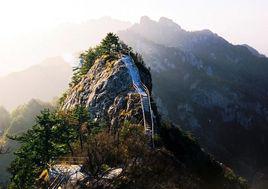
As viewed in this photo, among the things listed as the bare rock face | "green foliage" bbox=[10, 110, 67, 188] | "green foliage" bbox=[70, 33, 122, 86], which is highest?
"green foliage" bbox=[70, 33, 122, 86]

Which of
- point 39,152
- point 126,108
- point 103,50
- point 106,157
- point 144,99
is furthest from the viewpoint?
point 103,50

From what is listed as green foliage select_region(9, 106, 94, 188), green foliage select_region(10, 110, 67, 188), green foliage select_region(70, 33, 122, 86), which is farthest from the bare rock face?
green foliage select_region(10, 110, 67, 188)

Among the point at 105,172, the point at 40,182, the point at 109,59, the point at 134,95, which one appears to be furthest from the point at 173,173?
the point at 109,59

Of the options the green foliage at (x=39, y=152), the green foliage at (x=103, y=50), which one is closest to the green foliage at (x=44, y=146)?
the green foliage at (x=39, y=152)

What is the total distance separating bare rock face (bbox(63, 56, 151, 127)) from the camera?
66688 millimetres

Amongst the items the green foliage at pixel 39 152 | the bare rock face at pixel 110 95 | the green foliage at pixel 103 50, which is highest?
the green foliage at pixel 103 50

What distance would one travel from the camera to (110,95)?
250 ft

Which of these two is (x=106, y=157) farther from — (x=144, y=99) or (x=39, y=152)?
(x=144, y=99)

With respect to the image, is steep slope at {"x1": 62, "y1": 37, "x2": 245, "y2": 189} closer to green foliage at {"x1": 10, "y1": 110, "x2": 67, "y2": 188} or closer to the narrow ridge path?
the narrow ridge path

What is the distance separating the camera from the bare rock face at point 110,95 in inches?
2625

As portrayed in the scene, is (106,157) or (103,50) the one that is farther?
(103,50)

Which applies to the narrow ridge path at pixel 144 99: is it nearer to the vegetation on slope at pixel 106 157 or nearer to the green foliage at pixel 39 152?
the vegetation on slope at pixel 106 157

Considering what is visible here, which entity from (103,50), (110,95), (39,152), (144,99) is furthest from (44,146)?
(103,50)

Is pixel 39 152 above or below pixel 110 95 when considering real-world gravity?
below
